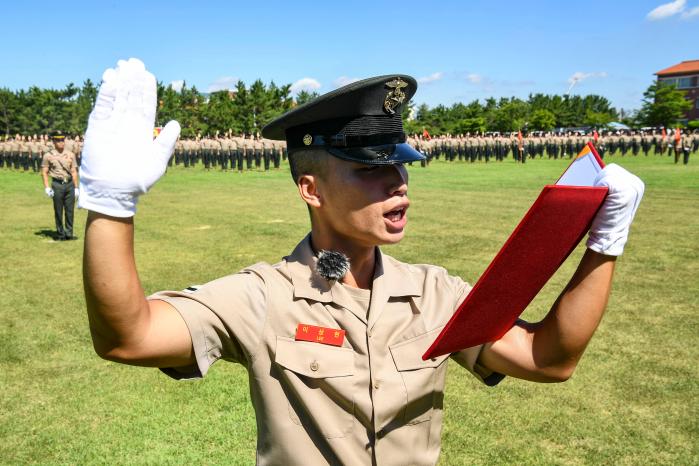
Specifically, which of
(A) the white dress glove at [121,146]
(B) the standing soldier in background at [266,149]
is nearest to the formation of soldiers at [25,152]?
(B) the standing soldier in background at [266,149]

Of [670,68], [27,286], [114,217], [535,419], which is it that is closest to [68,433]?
[535,419]

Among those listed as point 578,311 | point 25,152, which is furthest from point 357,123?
point 25,152

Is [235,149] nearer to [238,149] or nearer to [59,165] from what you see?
[238,149]

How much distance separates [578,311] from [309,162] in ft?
3.02

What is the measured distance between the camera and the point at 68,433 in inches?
176

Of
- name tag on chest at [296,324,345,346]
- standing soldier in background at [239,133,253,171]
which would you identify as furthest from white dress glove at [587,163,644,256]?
standing soldier in background at [239,133,253,171]

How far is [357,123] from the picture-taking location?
77.1 inches

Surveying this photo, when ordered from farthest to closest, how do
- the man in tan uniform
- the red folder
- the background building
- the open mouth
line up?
the background building → the open mouth → the man in tan uniform → the red folder

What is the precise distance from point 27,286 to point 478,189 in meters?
15.3

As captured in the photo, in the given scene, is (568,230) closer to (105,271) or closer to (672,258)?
(105,271)

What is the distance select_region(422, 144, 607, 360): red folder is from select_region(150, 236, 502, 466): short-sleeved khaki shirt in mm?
146

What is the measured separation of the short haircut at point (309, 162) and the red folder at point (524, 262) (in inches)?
23.8

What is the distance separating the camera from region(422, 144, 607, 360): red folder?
160 cm

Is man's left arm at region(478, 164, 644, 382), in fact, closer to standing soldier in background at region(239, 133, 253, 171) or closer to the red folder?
the red folder
